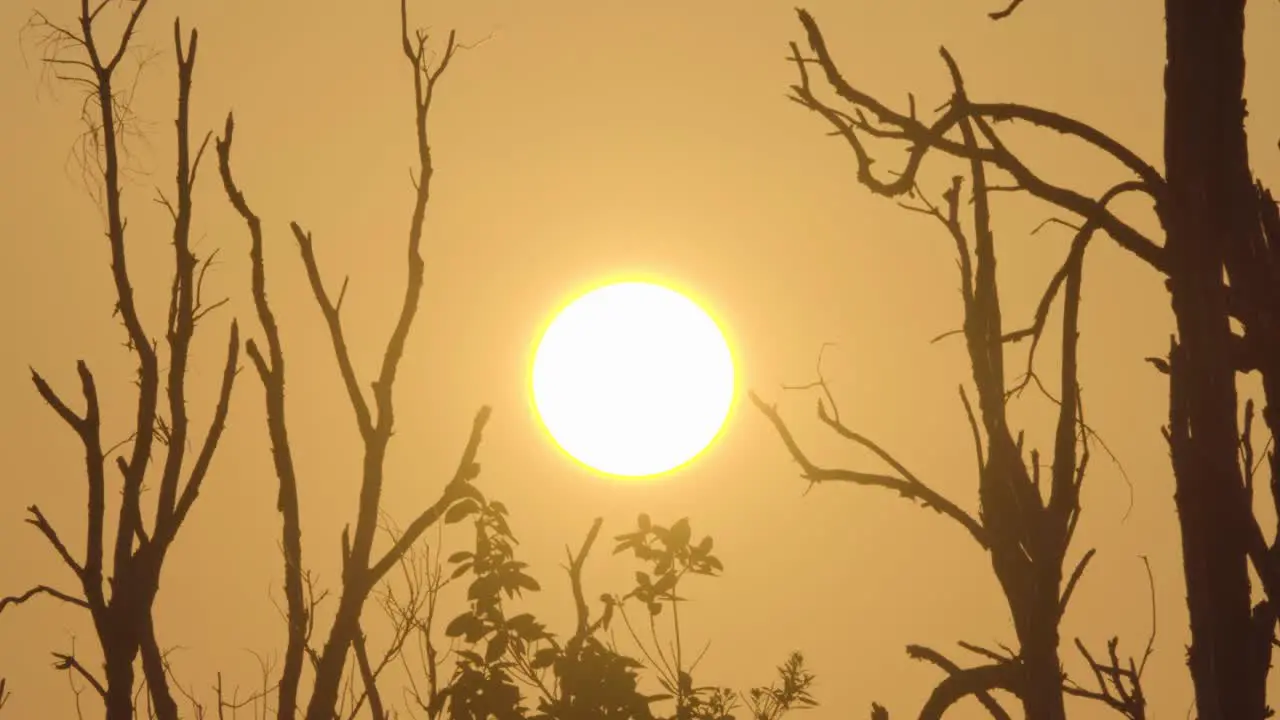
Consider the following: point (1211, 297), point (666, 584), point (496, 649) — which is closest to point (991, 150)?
point (1211, 297)

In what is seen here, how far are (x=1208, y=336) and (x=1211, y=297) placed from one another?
0.22ft

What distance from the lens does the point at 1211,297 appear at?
2363mm

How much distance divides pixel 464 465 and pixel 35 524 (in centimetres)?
215

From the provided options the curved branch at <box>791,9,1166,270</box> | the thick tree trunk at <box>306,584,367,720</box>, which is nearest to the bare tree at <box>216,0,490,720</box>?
the thick tree trunk at <box>306,584,367,720</box>

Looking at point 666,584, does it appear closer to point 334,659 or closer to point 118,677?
point 334,659

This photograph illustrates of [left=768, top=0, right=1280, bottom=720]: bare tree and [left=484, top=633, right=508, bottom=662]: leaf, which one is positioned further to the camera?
[left=484, top=633, right=508, bottom=662]: leaf

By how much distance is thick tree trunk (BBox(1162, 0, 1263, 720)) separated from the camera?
232cm

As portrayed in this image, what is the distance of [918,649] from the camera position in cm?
652

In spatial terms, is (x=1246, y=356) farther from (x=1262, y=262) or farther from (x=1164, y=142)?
(x=1164, y=142)

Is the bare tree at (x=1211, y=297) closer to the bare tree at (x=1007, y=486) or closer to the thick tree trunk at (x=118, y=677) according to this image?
the bare tree at (x=1007, y=486)

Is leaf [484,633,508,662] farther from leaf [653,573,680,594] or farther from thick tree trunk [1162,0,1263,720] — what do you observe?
thick tree trunk [1162,0,1263,720]

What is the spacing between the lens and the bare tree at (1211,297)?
2324 mm

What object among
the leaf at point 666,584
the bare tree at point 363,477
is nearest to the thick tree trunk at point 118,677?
the bare tree at point 363,477

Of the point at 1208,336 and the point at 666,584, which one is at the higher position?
the point at 666,584
